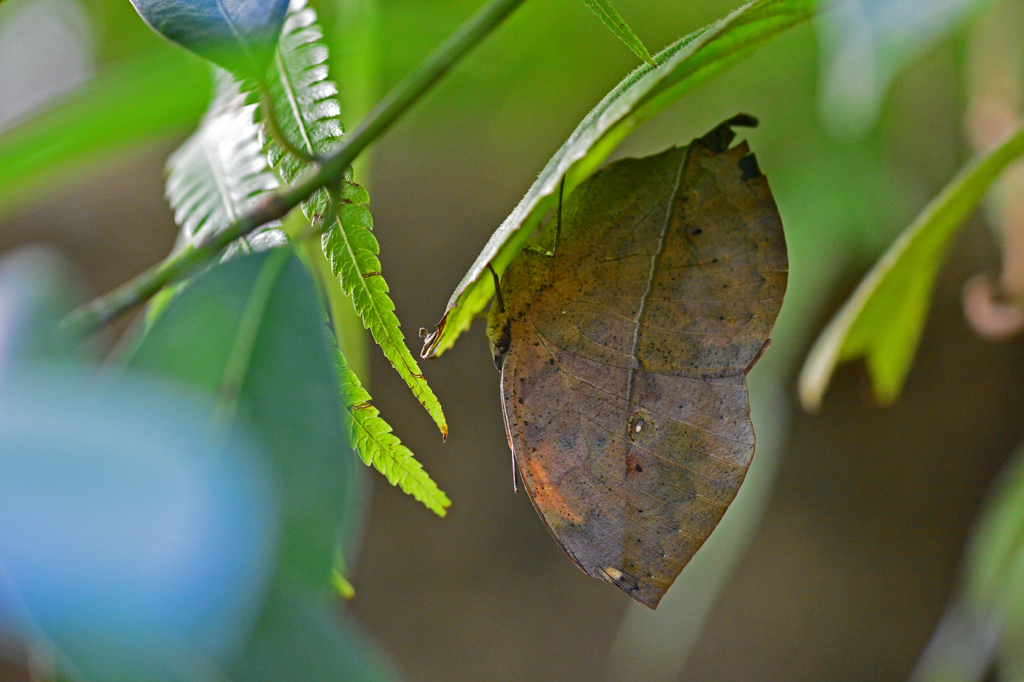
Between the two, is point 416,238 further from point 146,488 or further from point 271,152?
point 146,488

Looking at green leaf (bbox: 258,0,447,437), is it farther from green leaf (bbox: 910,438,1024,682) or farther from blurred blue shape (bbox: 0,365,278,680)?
green leaf (bbox: 910,438,1024,682)

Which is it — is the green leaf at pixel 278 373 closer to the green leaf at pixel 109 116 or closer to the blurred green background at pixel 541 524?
the green leaf at pixel 109 116

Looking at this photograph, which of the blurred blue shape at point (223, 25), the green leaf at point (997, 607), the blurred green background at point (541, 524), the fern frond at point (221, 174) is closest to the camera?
the blurred blue shape at point (223, 25)

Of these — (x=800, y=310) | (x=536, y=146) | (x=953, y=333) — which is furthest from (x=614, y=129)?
(x=953, y=333)

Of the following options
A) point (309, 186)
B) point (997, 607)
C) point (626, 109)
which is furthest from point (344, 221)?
point (997, 607)

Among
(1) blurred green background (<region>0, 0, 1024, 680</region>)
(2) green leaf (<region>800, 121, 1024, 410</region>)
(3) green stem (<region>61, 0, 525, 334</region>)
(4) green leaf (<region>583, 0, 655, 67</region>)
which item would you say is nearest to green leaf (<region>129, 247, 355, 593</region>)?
(3) green stem (<region>61, 0, 525, 334</region>)

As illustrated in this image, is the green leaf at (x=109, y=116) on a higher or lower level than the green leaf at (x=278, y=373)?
higher

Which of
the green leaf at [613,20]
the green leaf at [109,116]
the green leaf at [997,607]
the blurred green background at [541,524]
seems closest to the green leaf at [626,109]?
the green leaf at [613,20]

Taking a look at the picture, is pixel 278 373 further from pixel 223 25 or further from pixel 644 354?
pixel 644 354
